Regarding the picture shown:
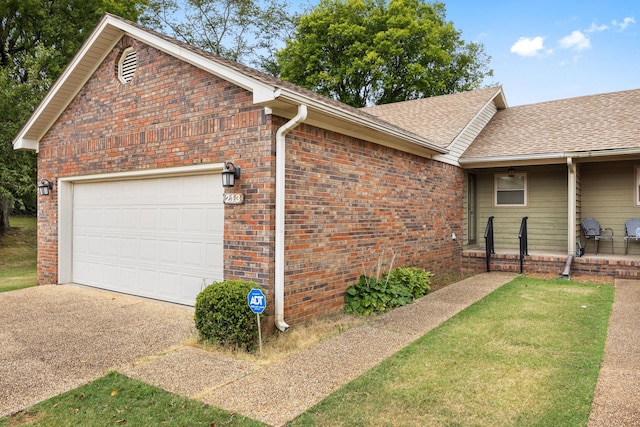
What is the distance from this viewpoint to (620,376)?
13.0 ft

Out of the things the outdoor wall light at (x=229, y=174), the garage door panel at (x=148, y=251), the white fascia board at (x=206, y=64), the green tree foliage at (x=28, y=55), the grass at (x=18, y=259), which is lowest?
the grass at (x=18, y=259)

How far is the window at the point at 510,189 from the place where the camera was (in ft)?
38.2

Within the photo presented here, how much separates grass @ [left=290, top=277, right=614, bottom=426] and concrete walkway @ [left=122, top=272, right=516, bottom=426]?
19 cm

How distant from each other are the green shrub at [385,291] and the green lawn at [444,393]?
4.71 ft

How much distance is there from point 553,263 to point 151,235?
8.60m

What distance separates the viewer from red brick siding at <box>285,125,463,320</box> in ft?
19.1

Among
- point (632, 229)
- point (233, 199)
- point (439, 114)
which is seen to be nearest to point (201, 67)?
point (233, 199)

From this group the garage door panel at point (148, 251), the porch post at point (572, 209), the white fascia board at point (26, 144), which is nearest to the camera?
the garage door panel at point (148, 251)

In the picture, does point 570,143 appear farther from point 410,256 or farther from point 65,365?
point 65,365

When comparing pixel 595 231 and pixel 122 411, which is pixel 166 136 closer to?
pixel 122 411

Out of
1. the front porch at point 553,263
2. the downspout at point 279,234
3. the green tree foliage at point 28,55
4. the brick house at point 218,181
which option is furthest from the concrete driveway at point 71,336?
the green tree foliage at point 28,55

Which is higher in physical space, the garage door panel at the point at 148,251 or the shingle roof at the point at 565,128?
the shingle roof at the point at 565,128

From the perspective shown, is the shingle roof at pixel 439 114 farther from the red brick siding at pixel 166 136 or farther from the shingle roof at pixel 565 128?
the red brick siding at pixel 166 136

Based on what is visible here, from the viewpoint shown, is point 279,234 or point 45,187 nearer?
point 279,234
